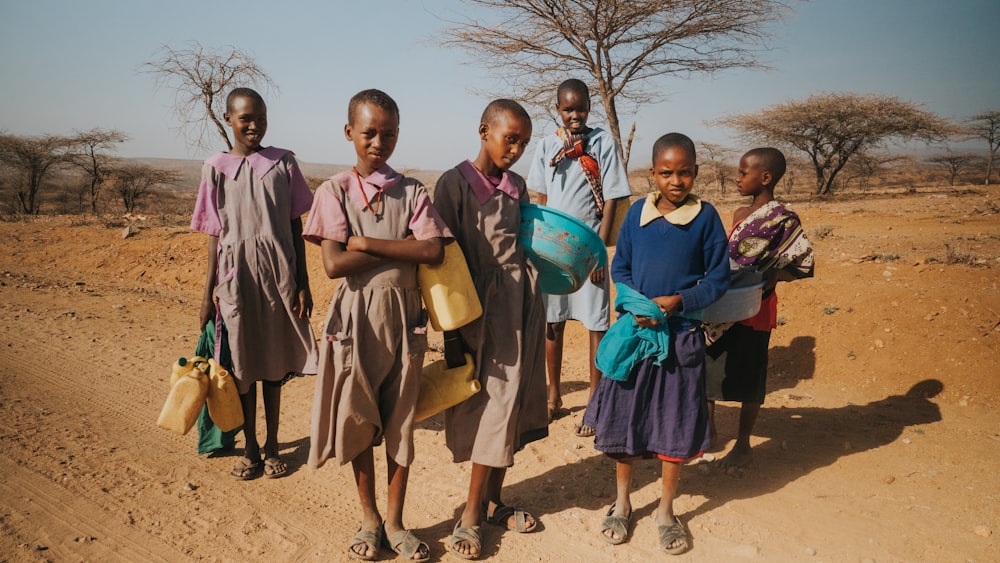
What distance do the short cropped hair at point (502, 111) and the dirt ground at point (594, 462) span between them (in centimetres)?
183

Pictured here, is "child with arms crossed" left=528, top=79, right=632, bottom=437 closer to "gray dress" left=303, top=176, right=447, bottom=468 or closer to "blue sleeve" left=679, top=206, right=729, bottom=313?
"blue sleeve" left=679, top=206, right=729, bottom=313

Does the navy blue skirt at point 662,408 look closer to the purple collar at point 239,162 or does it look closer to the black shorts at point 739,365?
the black shorts at point 739,365

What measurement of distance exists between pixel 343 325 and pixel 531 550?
1.29 meters

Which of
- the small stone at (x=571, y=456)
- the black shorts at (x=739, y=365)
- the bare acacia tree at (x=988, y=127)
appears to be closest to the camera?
the black shorts at (x=739, y=365)

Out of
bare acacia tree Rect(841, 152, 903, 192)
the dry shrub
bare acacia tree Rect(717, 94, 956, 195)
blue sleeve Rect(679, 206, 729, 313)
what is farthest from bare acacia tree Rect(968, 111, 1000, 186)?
blue sleeve Rect(679, 206, 729, 313)

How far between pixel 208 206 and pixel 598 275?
222cm

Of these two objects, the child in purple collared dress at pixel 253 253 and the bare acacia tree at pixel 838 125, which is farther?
the bare acacia tree at pixel 838 125

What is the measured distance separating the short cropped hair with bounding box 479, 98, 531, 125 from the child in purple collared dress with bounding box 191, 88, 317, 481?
127 cm

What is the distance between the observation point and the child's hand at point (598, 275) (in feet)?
12.0

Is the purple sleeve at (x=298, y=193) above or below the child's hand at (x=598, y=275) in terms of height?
above

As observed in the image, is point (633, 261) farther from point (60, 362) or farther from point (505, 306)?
point (60, 362)

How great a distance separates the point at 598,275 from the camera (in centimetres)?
369

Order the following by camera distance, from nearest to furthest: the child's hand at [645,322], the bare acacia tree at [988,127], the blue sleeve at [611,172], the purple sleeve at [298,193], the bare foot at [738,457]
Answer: the child's hand at [645,322], the purple sleeve at [298,193], the bare foot at [738,457], the blue sleeve at [611,172], the bare acacia tree at [988,127]

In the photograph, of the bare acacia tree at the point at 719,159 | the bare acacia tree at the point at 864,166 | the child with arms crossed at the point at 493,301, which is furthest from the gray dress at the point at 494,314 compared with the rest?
the bare acacia tree at the point at 864,166
